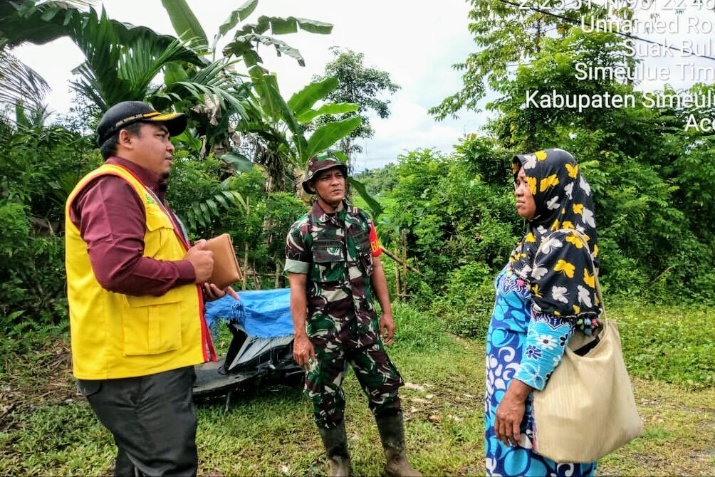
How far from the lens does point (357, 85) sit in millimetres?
17750

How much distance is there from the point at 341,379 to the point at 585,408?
4.69 ft

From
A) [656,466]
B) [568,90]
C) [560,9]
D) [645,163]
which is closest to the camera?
[656,466]

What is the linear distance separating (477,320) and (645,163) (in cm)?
609

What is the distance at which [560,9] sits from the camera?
12.0 meters

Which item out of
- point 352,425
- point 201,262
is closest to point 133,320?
point 201,262

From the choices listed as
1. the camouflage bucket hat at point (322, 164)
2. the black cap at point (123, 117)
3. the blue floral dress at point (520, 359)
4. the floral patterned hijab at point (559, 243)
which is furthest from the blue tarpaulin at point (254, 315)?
the floral patterned hijab at point (559, 243)

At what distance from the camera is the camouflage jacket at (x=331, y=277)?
2547 mm

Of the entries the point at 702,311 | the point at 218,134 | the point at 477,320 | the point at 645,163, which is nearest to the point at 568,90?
the point at 645,163

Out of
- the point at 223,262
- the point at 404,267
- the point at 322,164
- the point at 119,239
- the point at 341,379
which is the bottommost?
the point at 404,267

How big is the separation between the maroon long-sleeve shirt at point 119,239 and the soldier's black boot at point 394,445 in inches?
62.2

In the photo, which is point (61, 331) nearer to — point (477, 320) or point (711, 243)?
point (477, 320)

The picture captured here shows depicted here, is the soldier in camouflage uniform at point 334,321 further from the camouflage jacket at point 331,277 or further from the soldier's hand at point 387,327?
the soldier's hand at point 387,327

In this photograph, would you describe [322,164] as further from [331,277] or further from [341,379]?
[341,379]

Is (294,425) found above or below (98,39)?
below
